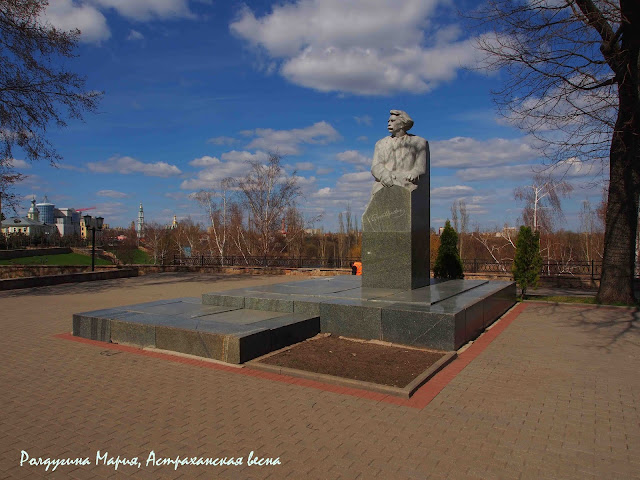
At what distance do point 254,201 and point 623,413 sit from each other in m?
24.9

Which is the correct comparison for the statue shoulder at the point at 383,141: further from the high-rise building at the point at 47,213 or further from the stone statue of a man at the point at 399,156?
the high-rise building at the point at 47,213

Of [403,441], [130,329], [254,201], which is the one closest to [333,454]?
[403,441]

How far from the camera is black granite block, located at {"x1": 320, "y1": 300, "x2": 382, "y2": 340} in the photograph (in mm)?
7027

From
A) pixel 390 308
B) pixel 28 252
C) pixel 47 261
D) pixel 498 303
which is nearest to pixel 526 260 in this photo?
pixel 498 303

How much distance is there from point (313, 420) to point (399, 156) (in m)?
6.86

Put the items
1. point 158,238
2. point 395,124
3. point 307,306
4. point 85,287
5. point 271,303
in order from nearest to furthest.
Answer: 1. point 307,306
2. point 271,303
3. point 395,124
4. point 85,287
5. point 158,238

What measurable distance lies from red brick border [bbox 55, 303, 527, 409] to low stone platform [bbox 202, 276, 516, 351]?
0.26 meters

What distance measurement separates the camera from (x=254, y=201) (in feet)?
91.4

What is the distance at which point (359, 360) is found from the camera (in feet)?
19.6

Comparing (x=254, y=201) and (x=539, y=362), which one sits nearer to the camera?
(x=539, y=362)

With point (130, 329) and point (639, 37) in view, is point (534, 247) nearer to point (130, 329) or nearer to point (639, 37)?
point (639, 37)

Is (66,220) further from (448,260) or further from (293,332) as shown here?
(293,332)

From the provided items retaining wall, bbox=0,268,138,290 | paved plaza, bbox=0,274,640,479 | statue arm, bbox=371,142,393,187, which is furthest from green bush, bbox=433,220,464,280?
retaining wall, bbox=0,268,138,290

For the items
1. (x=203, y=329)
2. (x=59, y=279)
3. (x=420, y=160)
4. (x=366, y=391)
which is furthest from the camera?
(x=59, y=279)
